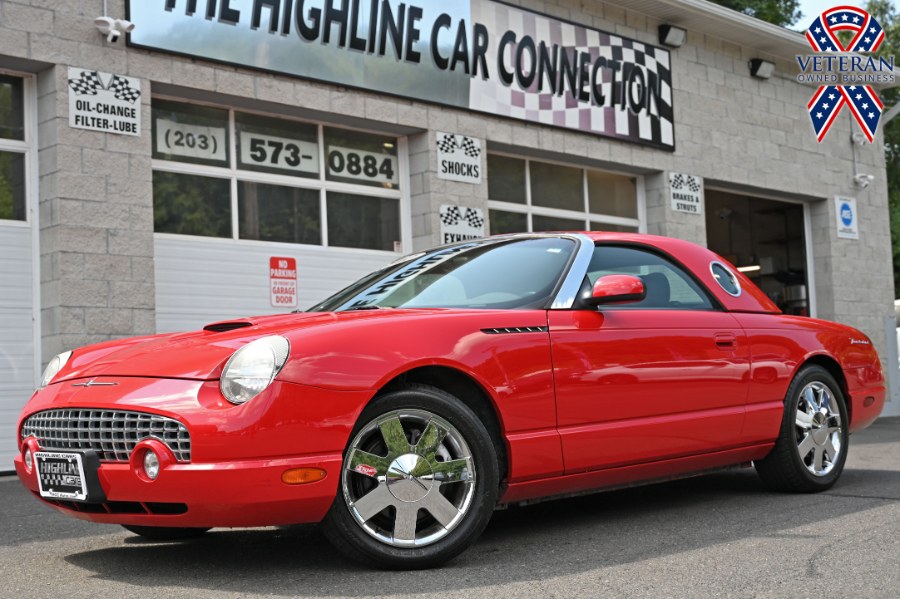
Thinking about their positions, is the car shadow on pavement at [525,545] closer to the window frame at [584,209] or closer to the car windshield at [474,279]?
the car windshield at [474,279]

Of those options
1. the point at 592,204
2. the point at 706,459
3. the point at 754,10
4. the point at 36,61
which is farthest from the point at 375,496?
the point at 754,10

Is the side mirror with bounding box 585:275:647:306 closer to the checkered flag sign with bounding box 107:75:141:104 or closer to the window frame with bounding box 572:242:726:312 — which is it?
the window frame with bounding box 572:242:726:312

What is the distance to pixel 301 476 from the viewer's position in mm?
3854

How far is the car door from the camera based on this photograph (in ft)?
15.5

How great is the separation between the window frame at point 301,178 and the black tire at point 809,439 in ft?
20.8

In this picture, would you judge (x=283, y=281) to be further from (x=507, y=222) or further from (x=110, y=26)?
(x=507, y=222)

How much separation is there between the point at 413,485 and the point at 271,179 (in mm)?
7513

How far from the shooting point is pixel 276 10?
10898 mm

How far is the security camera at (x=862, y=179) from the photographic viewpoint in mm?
19141

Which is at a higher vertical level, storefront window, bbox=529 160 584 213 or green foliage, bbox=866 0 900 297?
green foliage, bbox=866 0 900 297

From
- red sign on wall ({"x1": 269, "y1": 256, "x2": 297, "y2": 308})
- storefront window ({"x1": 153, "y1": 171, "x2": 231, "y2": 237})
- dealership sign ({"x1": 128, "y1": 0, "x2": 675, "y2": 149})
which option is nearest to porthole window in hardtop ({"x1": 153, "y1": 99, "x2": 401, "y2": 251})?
storefront window ({"x1": 153, "y1": 171, "x2": 231, "y2": 237})

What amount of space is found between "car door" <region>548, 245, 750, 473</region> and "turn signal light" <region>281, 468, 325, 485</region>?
120cm

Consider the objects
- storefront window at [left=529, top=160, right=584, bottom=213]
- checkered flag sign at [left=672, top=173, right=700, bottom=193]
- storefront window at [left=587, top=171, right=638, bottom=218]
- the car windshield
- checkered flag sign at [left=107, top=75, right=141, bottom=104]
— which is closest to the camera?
the car windshield

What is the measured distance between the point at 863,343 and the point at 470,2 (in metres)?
7.58
